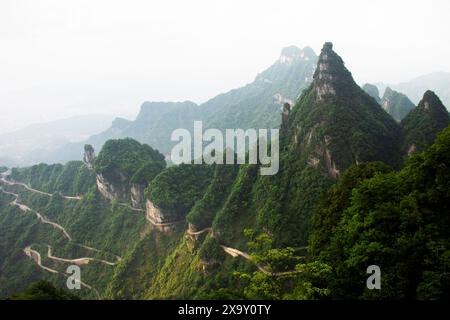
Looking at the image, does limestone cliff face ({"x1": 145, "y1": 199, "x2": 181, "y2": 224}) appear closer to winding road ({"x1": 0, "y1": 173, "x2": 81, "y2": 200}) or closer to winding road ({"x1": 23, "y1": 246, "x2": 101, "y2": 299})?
winding road ({"x1": 23, "y1": 246, "x2": 101, "y2": 299})

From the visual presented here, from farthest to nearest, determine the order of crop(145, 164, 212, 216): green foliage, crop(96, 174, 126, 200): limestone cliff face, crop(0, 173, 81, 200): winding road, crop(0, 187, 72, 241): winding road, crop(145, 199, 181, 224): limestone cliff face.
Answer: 1. crop(0, 173, 81, 200): winding road
2. crop(0, 187, 72, 241): winding road
3. crop(96, 174, 126, 200): limestone cliff face
4. crop(145, 199, 181, 224): limestone cliff face
5. crop(145, 164, 212, 216): green foliage

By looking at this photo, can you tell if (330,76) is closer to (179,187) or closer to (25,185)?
(179,187)

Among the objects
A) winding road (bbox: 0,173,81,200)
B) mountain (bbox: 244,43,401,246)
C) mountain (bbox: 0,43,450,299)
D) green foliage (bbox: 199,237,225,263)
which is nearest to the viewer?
mountain (bbox: 0,43,450,299)

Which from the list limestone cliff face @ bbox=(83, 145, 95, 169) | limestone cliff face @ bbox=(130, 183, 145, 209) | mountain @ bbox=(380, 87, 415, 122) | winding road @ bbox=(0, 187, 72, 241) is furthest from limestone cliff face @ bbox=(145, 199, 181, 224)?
mountain @ bbox=(380, 87, 415, 122)

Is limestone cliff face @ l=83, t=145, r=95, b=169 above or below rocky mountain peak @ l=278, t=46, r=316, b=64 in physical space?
below

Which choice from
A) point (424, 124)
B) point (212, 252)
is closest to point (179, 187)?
point (212, 252)

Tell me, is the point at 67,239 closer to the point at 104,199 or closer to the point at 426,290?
the point at 104,199

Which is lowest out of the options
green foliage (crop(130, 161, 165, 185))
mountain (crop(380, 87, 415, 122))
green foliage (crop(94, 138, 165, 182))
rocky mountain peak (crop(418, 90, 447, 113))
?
green foliage (crop(130, 161, 165, 185))
